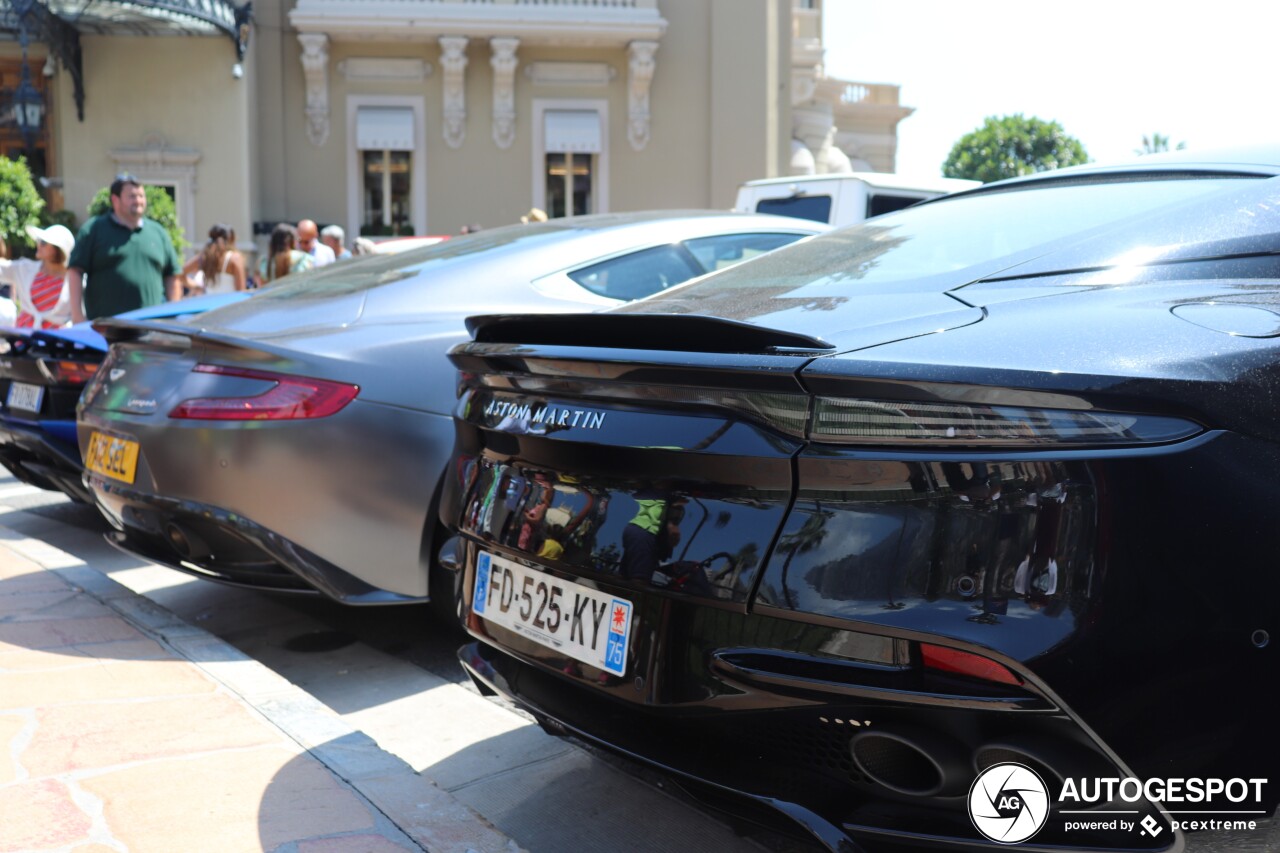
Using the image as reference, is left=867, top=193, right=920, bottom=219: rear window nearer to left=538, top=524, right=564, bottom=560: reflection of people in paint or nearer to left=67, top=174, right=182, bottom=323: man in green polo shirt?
left=67, top=174, right=182, bottom=323: man in green polo shirt

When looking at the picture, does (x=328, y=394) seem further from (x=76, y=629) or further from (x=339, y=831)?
(x=339, y=831)

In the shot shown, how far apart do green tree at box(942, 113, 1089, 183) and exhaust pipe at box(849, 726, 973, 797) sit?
59.5 meters

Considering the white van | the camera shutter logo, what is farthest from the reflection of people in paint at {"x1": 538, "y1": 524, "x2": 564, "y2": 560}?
the white van

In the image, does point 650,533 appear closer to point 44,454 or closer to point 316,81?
point 44,454

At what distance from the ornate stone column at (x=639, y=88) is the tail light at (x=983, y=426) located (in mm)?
22287

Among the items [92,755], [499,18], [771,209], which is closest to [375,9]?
[499,18]

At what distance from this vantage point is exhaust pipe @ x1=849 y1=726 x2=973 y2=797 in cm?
168

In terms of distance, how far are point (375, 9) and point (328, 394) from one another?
67.7ft

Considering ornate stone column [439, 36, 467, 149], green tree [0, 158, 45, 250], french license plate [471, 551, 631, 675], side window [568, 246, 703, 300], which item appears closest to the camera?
french license plate [471, 551, 631, 675]

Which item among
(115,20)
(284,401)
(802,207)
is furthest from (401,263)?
(115,20)

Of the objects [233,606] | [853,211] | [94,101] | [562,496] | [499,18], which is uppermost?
[499,18]

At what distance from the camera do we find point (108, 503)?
385 centimetres

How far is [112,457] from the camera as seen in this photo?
3805 mm

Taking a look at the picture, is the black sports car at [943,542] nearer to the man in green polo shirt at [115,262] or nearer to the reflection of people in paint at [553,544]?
the reflection of people in paint at [553,544]
